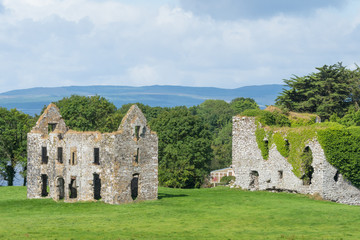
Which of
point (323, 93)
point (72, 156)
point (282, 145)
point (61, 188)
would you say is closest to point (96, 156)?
point (72, 156)

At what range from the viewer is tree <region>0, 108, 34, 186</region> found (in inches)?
3047

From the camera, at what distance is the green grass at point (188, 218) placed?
3597 cm

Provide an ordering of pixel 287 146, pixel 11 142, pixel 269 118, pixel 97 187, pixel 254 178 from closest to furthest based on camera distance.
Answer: pixel 97 187 → pixel 287 146 → pixel 269 118 → pixel 254 178 → pixel 11 142

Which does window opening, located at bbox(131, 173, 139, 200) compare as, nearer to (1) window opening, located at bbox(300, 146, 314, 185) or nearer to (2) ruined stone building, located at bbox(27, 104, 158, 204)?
(2) ruined stone building, located at bbox(27, 104, 158, 204)

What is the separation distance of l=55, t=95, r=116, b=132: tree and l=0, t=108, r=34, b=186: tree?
5.33m

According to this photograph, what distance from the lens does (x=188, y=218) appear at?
42719 mm

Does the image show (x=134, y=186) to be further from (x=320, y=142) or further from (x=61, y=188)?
(x=320, y=142)

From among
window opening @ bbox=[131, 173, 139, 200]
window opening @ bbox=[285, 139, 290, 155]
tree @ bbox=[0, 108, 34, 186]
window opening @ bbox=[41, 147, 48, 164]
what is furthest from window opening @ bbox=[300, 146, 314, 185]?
tree @ bbox=[0, 108, 34, 186]

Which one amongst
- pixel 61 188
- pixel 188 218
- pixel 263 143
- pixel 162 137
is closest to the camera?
pixel 188 218

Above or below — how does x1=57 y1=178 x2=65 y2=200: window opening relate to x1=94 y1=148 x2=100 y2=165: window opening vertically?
below

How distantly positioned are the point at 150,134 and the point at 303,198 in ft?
46.8

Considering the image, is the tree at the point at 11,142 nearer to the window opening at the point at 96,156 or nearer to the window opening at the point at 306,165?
the window opening at the point at 96,156

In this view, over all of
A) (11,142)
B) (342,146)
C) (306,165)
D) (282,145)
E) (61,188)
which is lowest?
(61,188)

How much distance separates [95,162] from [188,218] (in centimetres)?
1162
